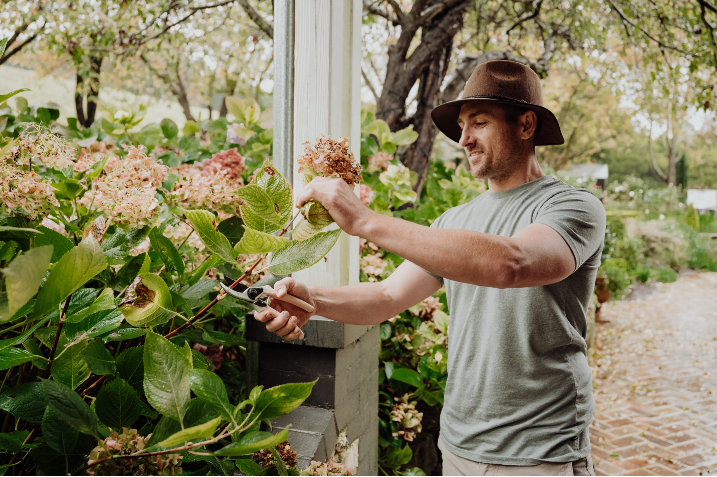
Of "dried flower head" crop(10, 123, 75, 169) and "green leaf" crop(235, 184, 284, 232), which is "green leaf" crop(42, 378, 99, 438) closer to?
"green leaf" crop(235, 184, 284, 232)

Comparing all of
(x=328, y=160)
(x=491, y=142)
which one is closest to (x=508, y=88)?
(x=491, y=142)

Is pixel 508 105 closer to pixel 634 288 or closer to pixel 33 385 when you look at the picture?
pixel 33 385

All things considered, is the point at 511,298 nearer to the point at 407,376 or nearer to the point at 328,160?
the point at 407,376

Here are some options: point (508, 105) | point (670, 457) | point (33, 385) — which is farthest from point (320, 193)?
point (670, 457)

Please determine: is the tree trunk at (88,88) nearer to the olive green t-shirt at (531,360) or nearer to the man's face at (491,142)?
the man's face at (491,142)

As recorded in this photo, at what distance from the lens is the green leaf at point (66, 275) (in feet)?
1.90

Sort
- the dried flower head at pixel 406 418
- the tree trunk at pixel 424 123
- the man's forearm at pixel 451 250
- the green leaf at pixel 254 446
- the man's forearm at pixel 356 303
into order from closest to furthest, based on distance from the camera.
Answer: the green leaf at pixel 254 446 < the man's forearm at pixel 451 250 < the man's forearm at pixel 356 303 < the dried flower head at pixel 406 418 < the tree trunk at pixel 424 123

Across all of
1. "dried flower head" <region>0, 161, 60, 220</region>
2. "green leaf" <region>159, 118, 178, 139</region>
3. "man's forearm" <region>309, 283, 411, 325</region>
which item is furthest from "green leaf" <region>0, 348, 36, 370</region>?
"green leaf" <region>159, 118, 178, 139</region>

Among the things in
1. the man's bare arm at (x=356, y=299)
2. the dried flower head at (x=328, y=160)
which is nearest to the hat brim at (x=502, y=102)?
the man's bare arm at (x=356, y=299)

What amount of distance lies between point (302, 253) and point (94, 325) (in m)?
0.33

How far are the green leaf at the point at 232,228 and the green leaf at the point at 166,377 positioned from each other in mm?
456

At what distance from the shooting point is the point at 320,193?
0.90 metres

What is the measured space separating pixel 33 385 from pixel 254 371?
887 mm

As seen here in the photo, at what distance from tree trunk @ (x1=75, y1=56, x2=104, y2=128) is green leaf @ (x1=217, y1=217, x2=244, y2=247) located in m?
3.34
